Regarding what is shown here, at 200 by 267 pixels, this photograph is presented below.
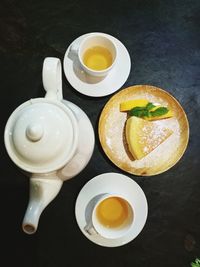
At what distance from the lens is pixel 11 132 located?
2.98 ft

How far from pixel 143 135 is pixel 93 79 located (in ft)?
0.82

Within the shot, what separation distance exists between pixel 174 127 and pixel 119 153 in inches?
8.3

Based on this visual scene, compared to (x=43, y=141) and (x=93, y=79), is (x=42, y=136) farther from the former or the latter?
(x=93, y=79)

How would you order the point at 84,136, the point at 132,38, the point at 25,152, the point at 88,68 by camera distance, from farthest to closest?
the point at 132,38
the point at 88,68
the point at 84,136
the point at 25,152

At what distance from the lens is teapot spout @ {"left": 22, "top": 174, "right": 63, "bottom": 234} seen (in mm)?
893

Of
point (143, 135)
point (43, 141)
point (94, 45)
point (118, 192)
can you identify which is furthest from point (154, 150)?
point (43, 141)

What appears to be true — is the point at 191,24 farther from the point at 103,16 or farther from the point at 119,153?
the point at 119,153

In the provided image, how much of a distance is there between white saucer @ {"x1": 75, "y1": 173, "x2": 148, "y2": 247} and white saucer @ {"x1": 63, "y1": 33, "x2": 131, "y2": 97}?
28 centimetres

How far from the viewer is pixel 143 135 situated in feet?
4.11

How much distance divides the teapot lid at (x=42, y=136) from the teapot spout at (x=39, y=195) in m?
0.05

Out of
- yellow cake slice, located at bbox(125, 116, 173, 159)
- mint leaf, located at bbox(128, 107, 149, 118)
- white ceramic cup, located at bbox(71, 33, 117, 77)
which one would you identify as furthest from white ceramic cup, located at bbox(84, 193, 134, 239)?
white ceramic cup, located at bbox(71, 33, 117, 77)

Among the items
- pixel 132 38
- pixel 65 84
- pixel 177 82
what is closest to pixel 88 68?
pixel 65 84

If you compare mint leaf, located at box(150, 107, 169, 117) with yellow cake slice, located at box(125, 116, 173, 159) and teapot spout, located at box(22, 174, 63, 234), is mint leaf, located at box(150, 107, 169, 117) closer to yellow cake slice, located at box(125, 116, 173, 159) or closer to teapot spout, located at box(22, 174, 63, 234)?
yellow cake slice, located at box(125, 116, 173, 159)

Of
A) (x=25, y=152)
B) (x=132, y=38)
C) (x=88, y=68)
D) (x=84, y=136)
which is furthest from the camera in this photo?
(x=132, y=38)
